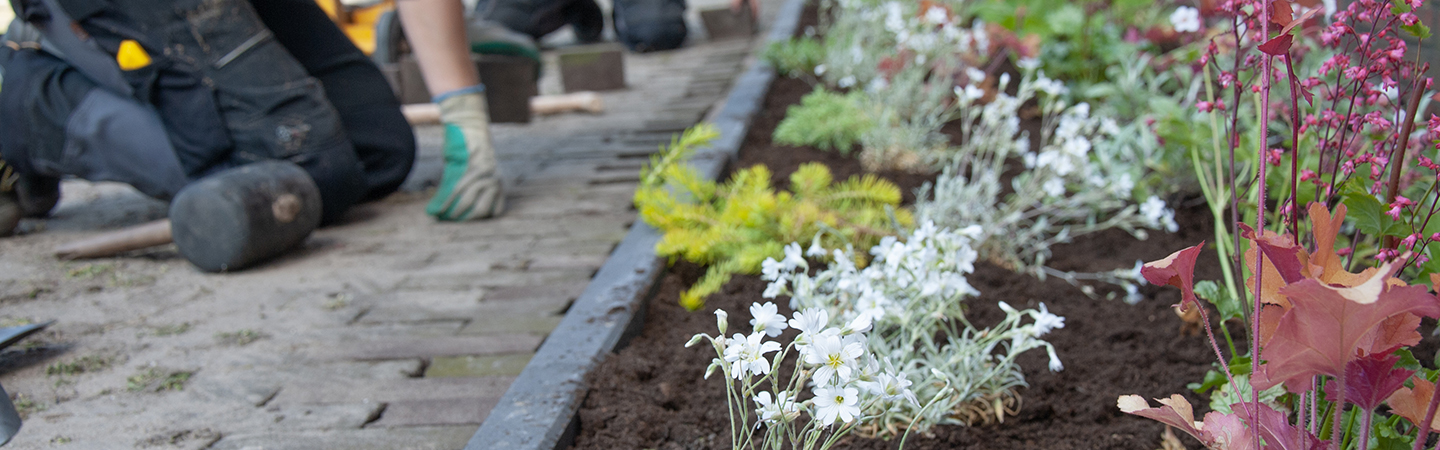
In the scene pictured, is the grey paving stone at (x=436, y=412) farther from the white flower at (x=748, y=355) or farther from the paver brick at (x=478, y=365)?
the white flower at (x=748, y=355)

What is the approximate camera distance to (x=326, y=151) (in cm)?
264

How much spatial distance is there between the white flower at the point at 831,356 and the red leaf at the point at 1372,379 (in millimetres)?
417

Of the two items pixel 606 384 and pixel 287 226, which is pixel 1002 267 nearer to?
pixel 606 384

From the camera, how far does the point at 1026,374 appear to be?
1.53 m

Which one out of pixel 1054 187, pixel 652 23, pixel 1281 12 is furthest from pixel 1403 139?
pixel 652 23

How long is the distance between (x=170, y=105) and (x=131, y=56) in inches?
6.4

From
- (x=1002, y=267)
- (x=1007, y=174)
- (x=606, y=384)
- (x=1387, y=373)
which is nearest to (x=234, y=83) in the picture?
(x=606, y=384)

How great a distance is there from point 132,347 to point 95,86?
48.5 inches

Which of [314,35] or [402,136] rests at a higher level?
[314,35]

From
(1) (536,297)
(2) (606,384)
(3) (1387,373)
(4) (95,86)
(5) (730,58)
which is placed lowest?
(5) (730,58)

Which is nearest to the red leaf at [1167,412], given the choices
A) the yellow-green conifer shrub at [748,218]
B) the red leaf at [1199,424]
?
the red leaf at [1199,424]

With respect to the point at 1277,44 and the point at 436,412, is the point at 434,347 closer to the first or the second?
the point at 436,412

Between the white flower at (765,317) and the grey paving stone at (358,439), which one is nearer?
the white flower at (765,317)

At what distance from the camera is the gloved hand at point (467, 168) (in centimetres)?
267
